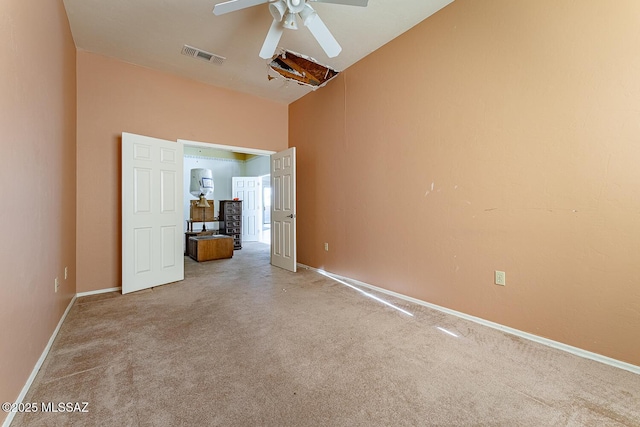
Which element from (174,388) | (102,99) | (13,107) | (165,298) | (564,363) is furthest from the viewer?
(102,99)

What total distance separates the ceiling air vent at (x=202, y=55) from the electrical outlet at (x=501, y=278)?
3.76 m

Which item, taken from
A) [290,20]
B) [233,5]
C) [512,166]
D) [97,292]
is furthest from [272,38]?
[97,292]

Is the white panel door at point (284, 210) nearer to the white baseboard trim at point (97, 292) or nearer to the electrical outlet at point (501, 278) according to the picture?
the white baseboard trim at point (97, 292)

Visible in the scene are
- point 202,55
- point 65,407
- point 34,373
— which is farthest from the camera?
point 202,55

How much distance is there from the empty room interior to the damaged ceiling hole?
27cm

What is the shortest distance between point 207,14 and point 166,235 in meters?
2.57

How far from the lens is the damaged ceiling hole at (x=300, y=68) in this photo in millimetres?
2846

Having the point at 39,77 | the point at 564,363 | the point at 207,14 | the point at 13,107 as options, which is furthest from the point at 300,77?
the point at 564,363

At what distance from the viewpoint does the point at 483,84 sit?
2285 mm

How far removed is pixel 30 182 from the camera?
158cm

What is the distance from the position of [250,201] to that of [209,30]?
219 inches

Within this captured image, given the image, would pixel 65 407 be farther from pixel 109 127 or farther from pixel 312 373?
pixel 109 127

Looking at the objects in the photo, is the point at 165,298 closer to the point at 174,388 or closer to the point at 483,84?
the point at 174,388

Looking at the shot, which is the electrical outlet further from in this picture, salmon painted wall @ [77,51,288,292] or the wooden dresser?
the wooden dresser
